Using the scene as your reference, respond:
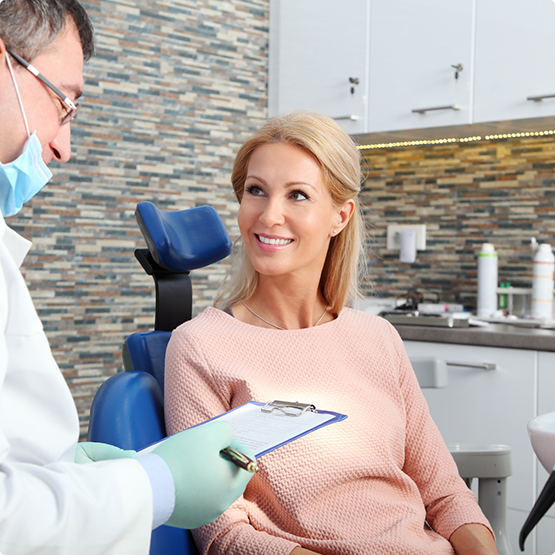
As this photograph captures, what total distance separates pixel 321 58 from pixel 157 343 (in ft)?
6.32

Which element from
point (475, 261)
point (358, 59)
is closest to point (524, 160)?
point (475, 261)

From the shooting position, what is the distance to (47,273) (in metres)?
2.46

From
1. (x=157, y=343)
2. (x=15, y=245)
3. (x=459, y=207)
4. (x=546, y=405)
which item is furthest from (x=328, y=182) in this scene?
(x=459, y=207)

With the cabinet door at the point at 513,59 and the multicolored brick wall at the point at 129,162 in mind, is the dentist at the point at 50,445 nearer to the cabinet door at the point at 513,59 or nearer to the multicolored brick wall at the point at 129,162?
the multicolored brick wall at the point at 129,162

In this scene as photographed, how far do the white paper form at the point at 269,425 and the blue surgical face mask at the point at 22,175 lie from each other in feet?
1.57

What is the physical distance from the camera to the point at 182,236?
1438 millimetres

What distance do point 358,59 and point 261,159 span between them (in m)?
1.64

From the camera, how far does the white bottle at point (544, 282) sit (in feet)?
8.44

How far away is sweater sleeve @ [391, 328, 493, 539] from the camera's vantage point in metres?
1.28

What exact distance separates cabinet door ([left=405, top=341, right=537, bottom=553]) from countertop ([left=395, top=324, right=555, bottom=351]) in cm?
2

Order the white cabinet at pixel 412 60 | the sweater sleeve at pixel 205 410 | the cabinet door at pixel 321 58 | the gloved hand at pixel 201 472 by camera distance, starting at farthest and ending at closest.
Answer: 1. the cabinet door at pixel 321 58
2. the white cabinet at pixel 412 60
3. the sweater sleeve at pixel 205 410
4. the gloved hand at pixel 201 472

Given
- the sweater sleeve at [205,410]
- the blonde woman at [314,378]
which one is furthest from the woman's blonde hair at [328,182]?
the sweater sleeve at [205,410]

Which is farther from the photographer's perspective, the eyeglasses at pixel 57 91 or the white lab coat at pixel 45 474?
the eyeglasses at pixel 57 91

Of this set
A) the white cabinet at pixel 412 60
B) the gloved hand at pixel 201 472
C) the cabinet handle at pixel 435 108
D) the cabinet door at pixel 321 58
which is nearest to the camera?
the gloved hand at pixel 201 472
